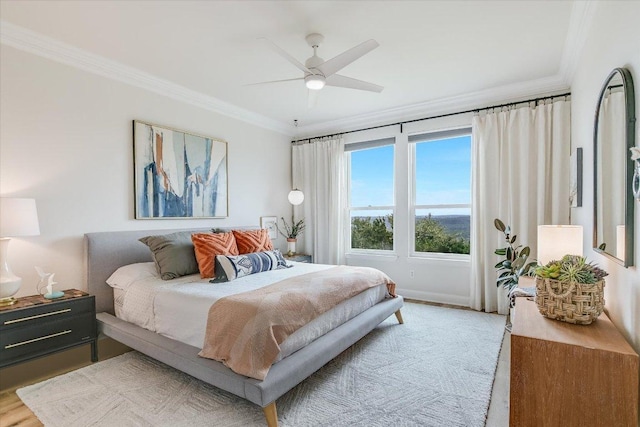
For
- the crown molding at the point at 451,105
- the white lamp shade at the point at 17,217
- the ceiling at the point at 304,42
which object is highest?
the ceiling at the point at 304,42

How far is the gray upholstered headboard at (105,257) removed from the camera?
297 centimetres

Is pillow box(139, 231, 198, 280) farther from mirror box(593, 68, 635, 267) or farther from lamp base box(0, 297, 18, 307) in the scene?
mirror box(593, 68, 635, 267)


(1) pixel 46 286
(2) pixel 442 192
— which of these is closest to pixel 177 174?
(1) pixel 46 286

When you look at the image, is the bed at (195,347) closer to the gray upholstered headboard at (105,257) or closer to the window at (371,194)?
the gray upholstered headboard at (105,257)

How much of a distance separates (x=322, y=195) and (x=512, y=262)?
292cm

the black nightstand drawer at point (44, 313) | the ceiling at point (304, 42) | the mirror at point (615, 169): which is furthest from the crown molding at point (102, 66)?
the mirror at point (615, 169)

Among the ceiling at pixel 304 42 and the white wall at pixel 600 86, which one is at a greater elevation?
the ceiling at pixel 304 42

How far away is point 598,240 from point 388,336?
196 centimetres

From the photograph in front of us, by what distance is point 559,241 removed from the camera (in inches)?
97.1

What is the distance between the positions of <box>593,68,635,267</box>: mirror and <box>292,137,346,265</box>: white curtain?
3.43 meters

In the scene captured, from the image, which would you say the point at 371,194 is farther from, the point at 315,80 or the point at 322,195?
the point at 315,80

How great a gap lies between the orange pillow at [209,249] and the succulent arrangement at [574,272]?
2.63 metres

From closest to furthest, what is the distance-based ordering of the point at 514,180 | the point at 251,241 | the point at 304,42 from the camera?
the point at 304,42 < the point at 251,241 < the point at 514,180

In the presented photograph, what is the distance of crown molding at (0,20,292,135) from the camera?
2586mm
